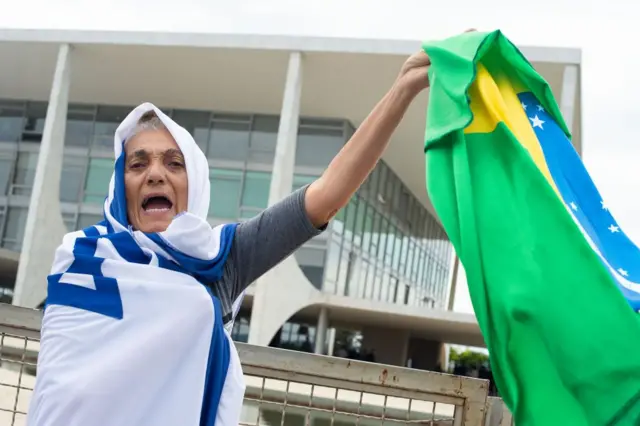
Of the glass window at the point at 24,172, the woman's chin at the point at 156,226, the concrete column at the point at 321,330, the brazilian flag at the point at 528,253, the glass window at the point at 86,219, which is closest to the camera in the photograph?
the brazilian flag at the point at 528,253

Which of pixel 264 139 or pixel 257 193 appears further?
pixel 264 139

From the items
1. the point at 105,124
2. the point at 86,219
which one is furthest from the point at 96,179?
the point at 105,124

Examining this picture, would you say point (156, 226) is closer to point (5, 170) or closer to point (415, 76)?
point (415, 76)

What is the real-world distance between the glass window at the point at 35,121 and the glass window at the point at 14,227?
2.45m

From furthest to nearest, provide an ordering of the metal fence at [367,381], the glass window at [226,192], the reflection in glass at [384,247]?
the glass window at [226,192]
the reflection in glass at [384,247]
the metal fence at [367,381]

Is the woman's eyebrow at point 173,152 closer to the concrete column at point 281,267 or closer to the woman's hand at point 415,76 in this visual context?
the woman's hand at point 415,76

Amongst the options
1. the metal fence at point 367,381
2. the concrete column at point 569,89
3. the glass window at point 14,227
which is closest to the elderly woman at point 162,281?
the metal fence at point 367,381

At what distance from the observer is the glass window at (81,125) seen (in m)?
24.5

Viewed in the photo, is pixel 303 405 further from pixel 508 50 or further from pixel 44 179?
pixel 44 179

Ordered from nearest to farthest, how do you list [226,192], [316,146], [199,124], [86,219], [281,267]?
[281,267] → [316,146] → [226,192] → [199,124] → [86,219]

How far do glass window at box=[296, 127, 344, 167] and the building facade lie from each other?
3 cm

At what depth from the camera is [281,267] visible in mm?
19625

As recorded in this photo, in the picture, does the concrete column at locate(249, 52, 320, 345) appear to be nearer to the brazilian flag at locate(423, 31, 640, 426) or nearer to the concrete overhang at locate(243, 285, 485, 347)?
the concrete overhang at locate(243, 285, 485, 347)

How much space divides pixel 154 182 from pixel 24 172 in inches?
998
